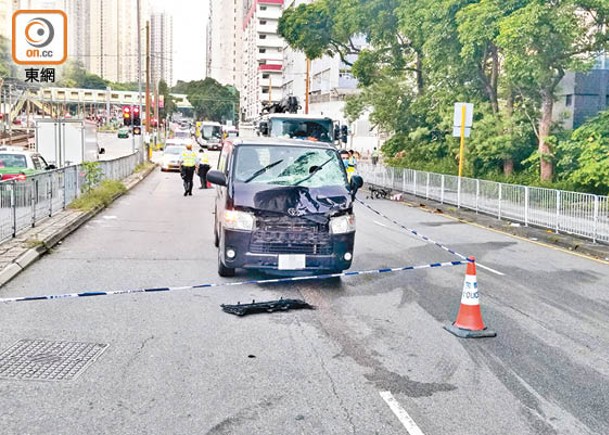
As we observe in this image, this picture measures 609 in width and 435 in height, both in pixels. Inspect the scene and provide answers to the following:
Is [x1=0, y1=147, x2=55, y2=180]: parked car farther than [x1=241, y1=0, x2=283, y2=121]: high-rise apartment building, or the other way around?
[x1=241, y1=0, x2=283, y2=121]: high-rise apartment building

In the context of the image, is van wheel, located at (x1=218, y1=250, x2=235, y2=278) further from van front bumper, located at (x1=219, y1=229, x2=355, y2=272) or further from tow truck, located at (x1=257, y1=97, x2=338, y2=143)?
tow truck, located at (x1=257, y1=97, x2=338, y2=143)

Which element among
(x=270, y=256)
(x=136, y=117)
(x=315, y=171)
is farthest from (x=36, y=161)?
(x=136, y=117)

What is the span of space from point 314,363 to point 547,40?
17.0 metres

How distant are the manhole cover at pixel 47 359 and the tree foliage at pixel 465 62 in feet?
55.2

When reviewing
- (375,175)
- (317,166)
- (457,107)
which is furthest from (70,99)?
(317,166)

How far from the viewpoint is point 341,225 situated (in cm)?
1030

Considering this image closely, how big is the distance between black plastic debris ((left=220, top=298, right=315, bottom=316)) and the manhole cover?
189cm

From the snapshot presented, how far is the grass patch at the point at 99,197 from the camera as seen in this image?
63.8 ft

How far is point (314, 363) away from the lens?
22.3 ft

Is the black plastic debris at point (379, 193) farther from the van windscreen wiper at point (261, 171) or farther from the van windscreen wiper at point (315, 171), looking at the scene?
the van windscreen wiper at point (261, 171)

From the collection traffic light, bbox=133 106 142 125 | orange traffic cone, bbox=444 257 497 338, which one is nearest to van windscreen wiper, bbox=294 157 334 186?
orange traffic cone, bbox=444 257 497 338

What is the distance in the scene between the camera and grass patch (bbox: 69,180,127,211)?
19.4 metres

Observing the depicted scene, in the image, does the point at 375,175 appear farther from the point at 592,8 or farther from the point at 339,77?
the point at 339,77

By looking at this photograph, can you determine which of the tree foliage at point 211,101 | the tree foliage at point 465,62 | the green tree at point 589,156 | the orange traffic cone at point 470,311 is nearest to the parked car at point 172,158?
the tree foliage at point 465,62
